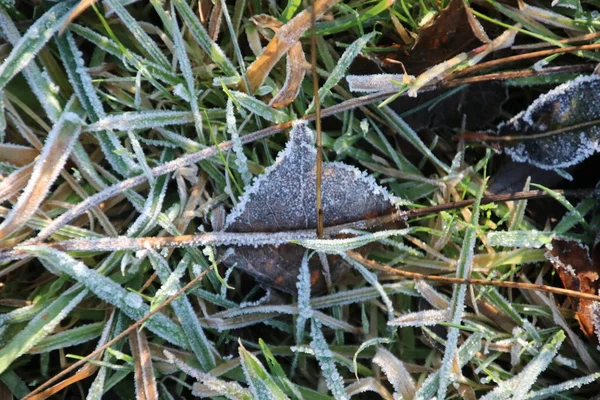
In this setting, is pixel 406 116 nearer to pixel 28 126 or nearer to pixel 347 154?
pixel 347 154

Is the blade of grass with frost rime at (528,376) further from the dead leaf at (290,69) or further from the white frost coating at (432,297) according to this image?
the dead leaf at (290,69)

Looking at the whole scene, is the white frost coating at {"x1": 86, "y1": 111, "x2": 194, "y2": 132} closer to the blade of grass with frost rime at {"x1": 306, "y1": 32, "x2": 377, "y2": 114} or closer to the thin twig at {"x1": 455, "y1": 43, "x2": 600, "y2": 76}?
the blade of grass with frost rime at {"x1": 306, "y1": 32, "x2": 377, "y2": 114}

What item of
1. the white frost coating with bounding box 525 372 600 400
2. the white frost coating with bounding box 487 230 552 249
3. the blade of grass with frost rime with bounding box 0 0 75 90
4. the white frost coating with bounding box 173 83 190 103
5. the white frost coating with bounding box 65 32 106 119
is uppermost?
the blade of grass with frost rime with bounding box 0 0 75 90

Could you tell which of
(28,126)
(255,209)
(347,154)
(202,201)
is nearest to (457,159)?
(347,154)

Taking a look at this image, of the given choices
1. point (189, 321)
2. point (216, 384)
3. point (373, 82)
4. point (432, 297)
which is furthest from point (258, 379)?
point (373, 82)

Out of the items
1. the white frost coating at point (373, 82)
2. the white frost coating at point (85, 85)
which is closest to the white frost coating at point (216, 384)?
the white frost coating at point (85, 85)

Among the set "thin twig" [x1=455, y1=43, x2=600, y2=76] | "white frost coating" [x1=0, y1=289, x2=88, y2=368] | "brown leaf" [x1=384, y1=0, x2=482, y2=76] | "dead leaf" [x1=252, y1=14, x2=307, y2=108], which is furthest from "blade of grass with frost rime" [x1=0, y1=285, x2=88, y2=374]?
"thin twig" [x1=455, y1=43, x2=600, y2=76]
